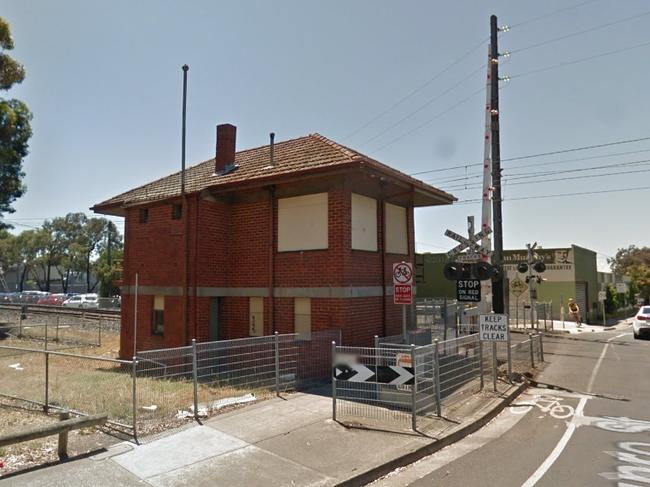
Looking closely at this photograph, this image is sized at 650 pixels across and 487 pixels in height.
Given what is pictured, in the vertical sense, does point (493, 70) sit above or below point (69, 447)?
above

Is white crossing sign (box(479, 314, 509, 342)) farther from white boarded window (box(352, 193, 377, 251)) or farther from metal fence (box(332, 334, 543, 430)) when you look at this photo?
white boarded window (box(352, 193, 377, 251))

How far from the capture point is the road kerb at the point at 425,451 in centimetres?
→ 593

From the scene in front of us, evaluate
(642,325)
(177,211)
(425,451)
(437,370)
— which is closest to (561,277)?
(642,325)

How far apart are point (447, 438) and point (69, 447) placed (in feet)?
17.8

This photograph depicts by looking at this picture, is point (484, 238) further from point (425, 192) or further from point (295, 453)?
point (295, 453)

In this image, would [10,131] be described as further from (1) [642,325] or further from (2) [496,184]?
(1) [642,325]

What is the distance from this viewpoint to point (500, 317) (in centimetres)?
1116

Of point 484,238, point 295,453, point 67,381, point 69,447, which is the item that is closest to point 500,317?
point 484,238

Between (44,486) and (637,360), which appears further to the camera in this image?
(637,360)

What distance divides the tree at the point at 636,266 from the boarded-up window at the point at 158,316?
6430 cm

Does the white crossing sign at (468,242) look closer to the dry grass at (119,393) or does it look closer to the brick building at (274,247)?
the brick building at (274,247)

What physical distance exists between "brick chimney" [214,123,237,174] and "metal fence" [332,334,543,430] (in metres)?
9.60

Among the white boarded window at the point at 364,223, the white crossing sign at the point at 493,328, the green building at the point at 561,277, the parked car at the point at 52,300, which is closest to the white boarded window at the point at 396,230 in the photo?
the white boarded window at the point at 364,223

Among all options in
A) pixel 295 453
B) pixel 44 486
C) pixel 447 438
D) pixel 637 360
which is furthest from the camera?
pixel 637 360
